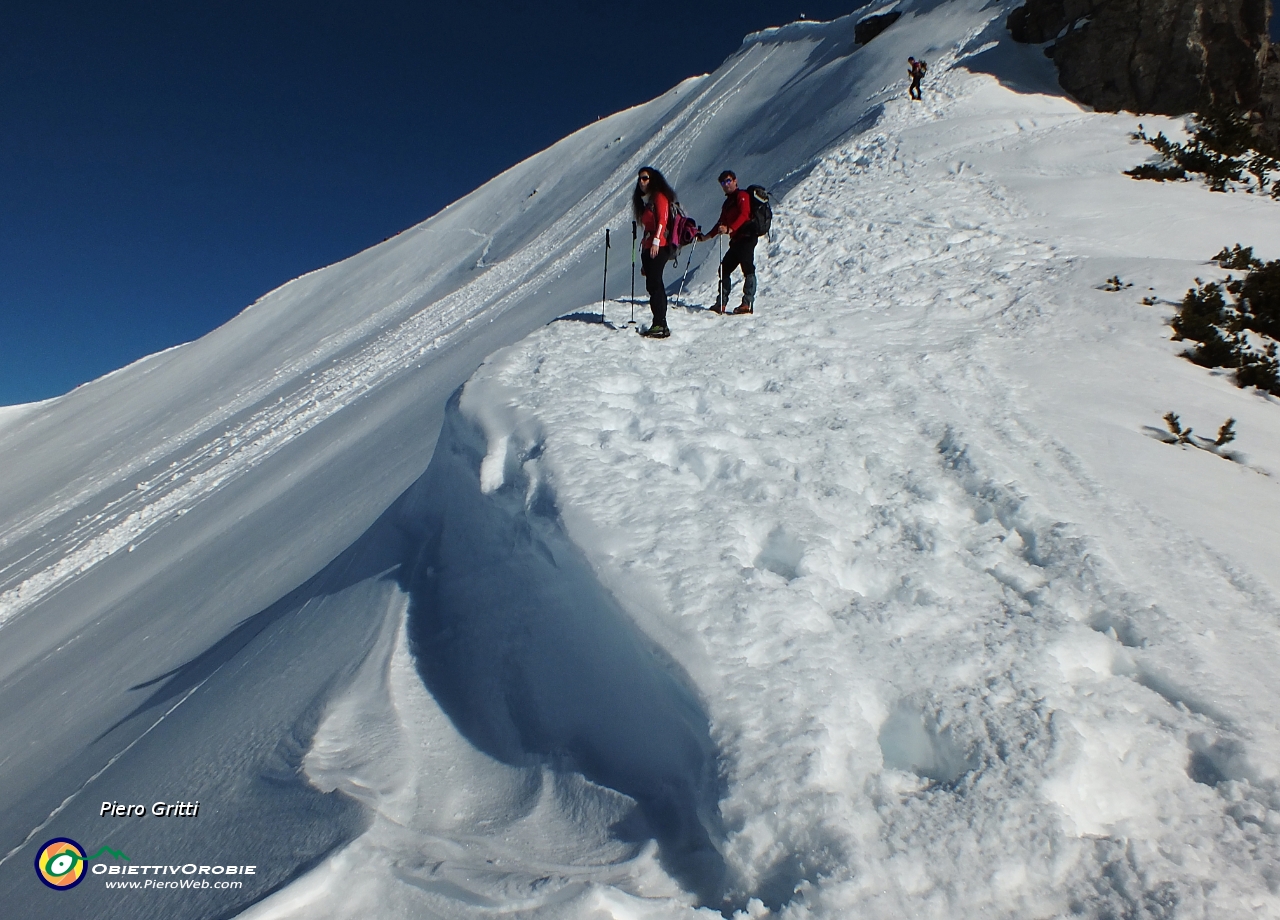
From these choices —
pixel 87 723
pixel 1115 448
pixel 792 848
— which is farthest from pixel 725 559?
pixel 87 723

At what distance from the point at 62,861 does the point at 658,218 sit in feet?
20.6

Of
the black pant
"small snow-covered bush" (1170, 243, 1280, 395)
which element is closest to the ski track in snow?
the black pant

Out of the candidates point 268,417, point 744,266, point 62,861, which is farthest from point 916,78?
point 62,861

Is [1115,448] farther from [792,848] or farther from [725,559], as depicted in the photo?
[792,848]

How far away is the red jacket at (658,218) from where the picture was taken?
679 centimetres

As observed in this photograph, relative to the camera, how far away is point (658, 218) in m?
6.79

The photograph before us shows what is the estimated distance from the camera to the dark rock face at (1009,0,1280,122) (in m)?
15.6

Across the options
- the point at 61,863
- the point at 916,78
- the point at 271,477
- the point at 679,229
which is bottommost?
the point at 61,863

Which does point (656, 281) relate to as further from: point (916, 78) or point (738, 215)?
point (916, 78)

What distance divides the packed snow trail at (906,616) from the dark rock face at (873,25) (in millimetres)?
23659

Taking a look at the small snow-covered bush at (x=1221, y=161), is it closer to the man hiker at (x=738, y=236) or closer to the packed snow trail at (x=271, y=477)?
the packed snow trail at (x=271, y=477)

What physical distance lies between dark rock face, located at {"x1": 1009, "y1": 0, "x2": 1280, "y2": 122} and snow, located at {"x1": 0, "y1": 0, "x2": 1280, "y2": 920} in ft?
30.3

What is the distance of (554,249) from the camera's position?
69.3 feet

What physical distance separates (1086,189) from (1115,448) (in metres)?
7.56
